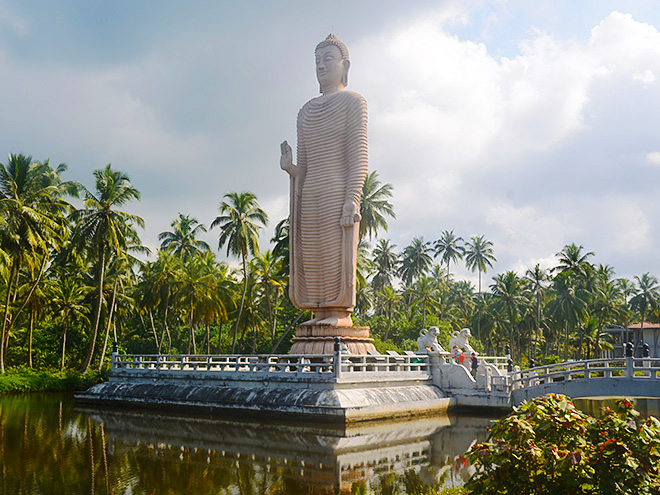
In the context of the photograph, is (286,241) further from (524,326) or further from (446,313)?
(524,326)

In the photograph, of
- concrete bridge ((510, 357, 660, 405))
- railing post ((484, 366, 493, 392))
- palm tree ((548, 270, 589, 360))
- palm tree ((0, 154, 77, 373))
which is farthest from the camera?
palm tree ((548, 270, 589, 360))

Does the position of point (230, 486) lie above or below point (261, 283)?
below

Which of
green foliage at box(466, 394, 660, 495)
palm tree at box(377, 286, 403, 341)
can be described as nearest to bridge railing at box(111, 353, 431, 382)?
green foliage at box(466, 394, 660, 495)

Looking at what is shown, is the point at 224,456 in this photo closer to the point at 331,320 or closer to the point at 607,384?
the point at 331,320

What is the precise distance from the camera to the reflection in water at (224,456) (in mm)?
11578

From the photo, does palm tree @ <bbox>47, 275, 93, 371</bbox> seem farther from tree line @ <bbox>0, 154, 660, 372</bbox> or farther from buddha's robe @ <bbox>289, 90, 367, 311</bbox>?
buddha's robe @ <bbox>289, 90, 367, 311</bbox>

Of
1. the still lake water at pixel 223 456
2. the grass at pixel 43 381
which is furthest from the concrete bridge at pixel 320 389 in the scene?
the grass at pixel 43 381

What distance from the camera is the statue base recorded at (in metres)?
24.0

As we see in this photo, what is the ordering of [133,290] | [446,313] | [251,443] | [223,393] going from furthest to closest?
[446,313] → [133,290] → [223,393] → [251,443]

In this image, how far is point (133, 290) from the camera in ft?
147

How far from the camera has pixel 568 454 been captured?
6.61 metres

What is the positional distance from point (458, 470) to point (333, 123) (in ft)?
55.5

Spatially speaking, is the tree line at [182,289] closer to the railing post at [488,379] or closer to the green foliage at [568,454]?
the railing post at [488,379]

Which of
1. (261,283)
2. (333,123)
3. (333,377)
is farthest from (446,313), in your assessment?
(333,377)
